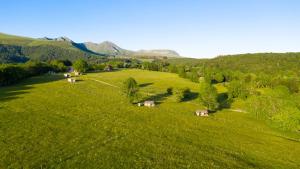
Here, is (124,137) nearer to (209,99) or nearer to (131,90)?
(131,90)

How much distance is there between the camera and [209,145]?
49844mm

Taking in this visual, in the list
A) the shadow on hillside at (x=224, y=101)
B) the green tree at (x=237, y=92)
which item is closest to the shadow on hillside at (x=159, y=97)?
the shadow on hillside at (x=224, y=101)

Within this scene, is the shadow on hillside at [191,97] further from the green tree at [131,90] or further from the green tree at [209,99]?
the green tree at [131,90]

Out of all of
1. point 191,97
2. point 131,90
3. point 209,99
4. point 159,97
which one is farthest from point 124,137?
point 191,97

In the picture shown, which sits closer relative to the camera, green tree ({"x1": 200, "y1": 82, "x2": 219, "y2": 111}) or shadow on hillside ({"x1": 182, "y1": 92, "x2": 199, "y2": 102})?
green tree ({"x1": 200, "y1": 82, "x2": 219, "y2": 111})

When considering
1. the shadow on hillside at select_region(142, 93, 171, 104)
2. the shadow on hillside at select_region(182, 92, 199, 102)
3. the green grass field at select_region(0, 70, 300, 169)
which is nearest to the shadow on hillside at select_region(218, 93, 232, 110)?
the shadow on hillside at select_region(182, 92, 199, 102)

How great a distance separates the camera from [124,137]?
48594 millimetres

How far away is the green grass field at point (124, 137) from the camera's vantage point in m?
36.9

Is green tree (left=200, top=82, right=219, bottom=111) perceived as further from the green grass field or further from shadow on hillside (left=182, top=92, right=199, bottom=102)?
shadow on hillside (left=182, top=92, right=199, bottom=102)

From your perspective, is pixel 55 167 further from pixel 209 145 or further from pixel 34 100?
pixel 34 100

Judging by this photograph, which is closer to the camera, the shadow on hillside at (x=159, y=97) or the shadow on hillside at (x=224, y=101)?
the shadow on hillside at (x=159, y=97)

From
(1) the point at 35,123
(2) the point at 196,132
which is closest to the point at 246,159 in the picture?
(2) the point at 196,132

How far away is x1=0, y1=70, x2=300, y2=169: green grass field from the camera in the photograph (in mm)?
36875

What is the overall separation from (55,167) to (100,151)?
324 inches
